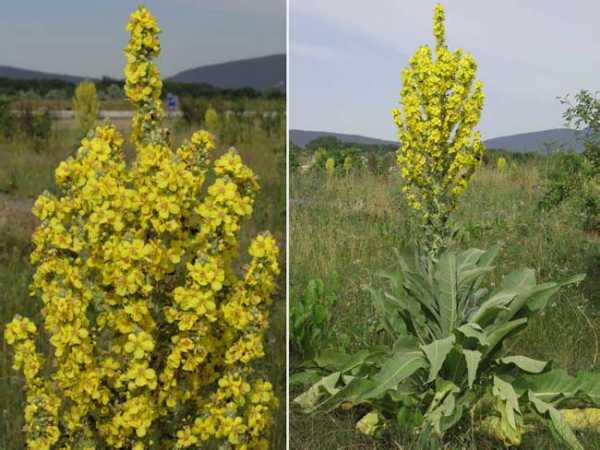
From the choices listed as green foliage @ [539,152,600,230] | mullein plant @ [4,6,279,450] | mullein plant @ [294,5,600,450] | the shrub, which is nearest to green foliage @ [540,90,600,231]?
green foliage @ [539,152,600,230]

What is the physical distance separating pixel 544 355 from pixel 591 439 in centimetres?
98

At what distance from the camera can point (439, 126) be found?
153 inches

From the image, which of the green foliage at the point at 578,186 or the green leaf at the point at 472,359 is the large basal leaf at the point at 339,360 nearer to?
the green leaf at the point at 472,359

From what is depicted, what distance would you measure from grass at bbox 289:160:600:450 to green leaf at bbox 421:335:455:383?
1.10ft

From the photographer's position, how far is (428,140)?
3.85 metres

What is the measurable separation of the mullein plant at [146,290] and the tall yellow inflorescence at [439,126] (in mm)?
1615

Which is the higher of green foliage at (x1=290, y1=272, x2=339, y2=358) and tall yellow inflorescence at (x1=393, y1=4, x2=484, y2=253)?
tall yellow inflorescence at (x1=393, y1=4, x2=484, y2=253)

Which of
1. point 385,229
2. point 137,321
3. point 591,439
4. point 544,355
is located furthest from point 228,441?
point 385,229

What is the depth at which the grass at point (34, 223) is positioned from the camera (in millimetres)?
3842

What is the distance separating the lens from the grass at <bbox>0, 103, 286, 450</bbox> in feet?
12.6

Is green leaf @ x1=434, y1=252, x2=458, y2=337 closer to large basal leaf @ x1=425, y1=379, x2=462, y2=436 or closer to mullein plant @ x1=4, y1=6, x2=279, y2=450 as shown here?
large basal leaf @ x1=425, y1=379, x2=462, y2=436

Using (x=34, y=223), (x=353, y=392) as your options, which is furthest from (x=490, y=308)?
(x=34, y=223)

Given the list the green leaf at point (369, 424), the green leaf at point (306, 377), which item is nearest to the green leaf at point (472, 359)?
the green leaf at point (369, 424)

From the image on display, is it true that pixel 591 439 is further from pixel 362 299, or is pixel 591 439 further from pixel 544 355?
pixel 362 299
